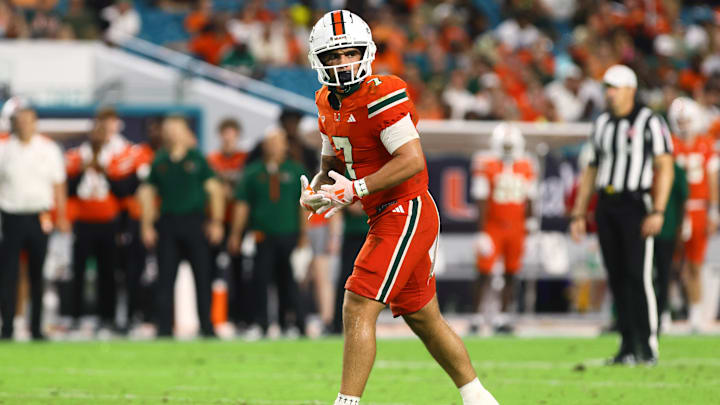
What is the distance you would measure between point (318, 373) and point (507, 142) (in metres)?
5.01

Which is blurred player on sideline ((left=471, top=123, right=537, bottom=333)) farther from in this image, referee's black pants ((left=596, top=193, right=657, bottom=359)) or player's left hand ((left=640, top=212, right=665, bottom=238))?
player's left hand ((left=640, top=212, right=665, bottom=238))

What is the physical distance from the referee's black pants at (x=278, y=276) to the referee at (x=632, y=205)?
13.9ft

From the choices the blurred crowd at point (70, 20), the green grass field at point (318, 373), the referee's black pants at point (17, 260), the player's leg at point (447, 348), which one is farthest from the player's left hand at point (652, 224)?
the blurred crowd at point (70, 20)

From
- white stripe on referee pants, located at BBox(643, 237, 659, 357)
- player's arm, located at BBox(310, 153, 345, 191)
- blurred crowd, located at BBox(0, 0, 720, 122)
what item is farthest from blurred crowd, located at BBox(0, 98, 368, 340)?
player's arm, located at BBox(310, 153, 345, 191)

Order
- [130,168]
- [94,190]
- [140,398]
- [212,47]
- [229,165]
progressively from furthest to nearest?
[212,47]
[229,165]
[130,168]
[94,190]
[140,398]

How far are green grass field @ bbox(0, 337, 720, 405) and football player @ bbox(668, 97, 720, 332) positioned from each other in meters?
2.08

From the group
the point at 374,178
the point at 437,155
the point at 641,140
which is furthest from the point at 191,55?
the point at 374,178

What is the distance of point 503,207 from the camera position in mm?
12711

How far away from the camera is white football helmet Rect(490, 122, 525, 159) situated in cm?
1279

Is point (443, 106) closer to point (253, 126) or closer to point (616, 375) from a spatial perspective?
point (253, 126)

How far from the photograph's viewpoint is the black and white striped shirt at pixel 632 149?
8.57 m

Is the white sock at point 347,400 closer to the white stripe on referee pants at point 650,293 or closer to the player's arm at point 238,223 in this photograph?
the white stripe on referee pants at point 650,293

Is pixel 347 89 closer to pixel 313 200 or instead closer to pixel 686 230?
pixel 313 200

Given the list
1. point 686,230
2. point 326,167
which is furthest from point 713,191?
point 326,167
